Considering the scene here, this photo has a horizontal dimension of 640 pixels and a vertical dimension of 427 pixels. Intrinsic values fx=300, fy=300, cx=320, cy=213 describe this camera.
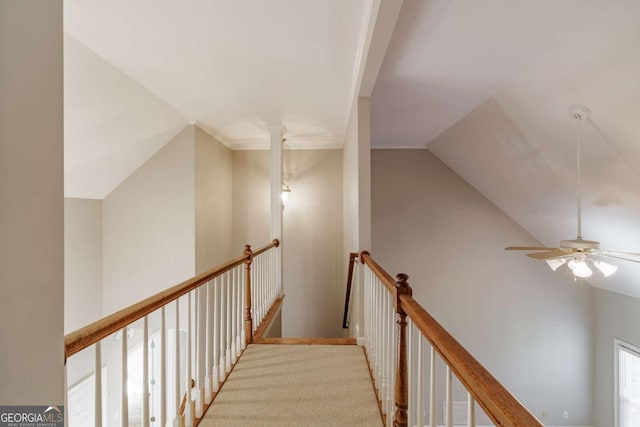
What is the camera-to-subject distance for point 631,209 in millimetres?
3115

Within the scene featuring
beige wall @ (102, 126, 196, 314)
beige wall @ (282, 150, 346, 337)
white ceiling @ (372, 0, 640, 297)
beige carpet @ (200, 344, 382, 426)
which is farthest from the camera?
beige wall @ (282, 150, 346, 337)

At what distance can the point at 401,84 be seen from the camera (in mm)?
2898

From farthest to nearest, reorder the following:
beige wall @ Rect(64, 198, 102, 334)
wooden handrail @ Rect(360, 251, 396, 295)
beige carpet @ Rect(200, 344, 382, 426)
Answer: beige wall @ Rect(64, 198, 102, 334), beige carpet @ Rect(200, 344, 382, 426), wooden handrail @ Rect(360, 251, 396, 295)

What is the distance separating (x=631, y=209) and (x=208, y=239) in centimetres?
507

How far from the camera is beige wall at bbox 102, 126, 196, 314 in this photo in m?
4.04

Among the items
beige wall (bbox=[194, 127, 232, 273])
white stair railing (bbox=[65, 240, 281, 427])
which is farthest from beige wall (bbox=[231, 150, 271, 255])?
white stair railing (bbox=[65, 240, 281, 427])

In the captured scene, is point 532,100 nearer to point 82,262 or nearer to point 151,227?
point 151,227

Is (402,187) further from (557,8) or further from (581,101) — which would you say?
(557,8)

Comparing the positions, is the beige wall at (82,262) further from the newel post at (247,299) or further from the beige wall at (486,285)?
the beige wall at (486,285)

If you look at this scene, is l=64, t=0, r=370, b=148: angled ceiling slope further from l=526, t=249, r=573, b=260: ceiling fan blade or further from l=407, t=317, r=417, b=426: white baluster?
l=526, t=249, r=573, b=260: ceiling fan blade

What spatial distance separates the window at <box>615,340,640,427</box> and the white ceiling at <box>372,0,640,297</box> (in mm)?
950

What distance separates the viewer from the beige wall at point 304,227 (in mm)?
5207
